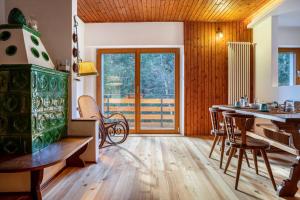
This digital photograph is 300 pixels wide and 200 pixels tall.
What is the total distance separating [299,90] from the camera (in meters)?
4.43

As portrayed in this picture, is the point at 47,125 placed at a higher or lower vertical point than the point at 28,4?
lower

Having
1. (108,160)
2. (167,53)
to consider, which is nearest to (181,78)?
(167,53)

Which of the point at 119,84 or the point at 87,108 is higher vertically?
the point at 119,84

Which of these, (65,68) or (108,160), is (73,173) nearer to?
(108,160)

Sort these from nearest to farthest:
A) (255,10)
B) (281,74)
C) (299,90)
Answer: (299,90)
(255,10)
(281,74)

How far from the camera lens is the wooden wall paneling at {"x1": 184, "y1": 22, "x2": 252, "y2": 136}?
18.7 ft

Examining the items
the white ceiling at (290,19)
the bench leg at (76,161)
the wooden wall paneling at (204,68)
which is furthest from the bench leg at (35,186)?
the white ceiling at (290,19)

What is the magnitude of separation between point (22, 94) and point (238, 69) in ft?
15.3

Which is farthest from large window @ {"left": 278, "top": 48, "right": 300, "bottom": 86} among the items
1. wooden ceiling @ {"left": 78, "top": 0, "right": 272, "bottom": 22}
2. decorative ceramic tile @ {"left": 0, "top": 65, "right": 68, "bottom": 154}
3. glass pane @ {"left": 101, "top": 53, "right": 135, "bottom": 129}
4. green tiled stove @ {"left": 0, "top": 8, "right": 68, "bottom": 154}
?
decorative ceramic tile @ {"left": 0, "top": 65, "right": 68, "bottom": 154}

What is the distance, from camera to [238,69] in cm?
562

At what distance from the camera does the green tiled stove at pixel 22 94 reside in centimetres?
235

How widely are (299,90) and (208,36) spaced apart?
2266mm

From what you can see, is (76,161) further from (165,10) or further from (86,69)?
(165,10)

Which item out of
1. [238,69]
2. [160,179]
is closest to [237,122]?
[160,179]
